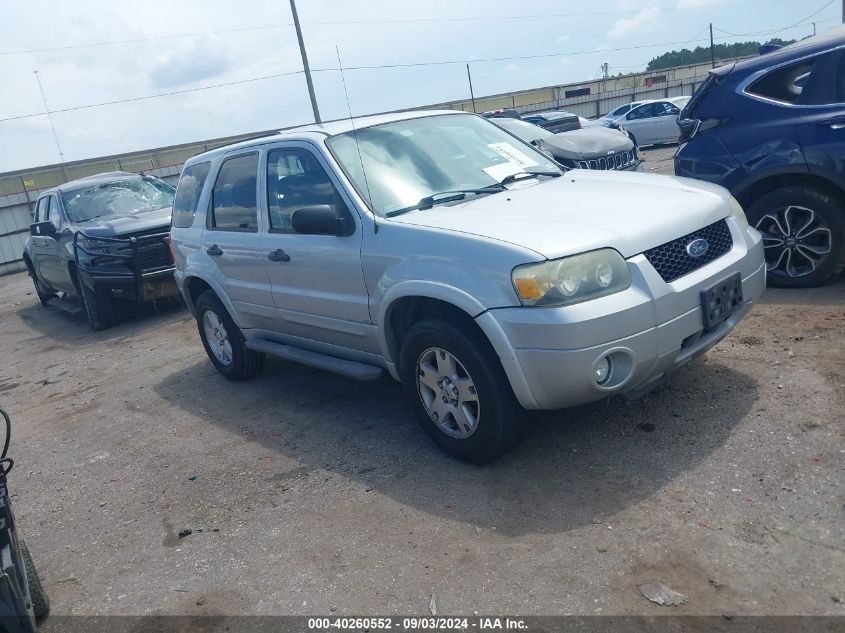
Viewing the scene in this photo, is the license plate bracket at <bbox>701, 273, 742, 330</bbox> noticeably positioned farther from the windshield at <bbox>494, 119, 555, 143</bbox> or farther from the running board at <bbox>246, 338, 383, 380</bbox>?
the windshield at <bbox>494, 119, 555, 143</bbox>

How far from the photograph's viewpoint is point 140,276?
9.18 metres

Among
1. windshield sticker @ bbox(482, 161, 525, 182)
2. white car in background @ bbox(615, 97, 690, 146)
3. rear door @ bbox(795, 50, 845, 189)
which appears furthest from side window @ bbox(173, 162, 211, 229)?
white car in background @ bbox(615, 97, 690, 146)

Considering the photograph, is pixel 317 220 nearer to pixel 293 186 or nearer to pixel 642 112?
pixel 293 186

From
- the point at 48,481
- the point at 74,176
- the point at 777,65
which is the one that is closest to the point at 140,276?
the point at 48,481

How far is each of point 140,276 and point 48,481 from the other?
4628mm

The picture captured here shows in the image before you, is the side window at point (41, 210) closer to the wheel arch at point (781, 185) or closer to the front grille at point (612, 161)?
the front grille at point (612, 161)

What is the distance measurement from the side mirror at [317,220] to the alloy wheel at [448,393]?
96cm

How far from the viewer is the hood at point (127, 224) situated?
9.23 metres

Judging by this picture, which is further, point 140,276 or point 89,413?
point 140,276

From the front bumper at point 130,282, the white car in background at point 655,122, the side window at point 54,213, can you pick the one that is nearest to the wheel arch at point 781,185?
the front bumper at point 130,282

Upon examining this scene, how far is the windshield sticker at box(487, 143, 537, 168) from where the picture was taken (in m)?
4.87

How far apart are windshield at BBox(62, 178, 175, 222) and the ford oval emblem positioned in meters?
8.42

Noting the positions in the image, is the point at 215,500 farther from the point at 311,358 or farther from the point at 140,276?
the point at 140,276

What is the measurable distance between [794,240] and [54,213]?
9657 mm
